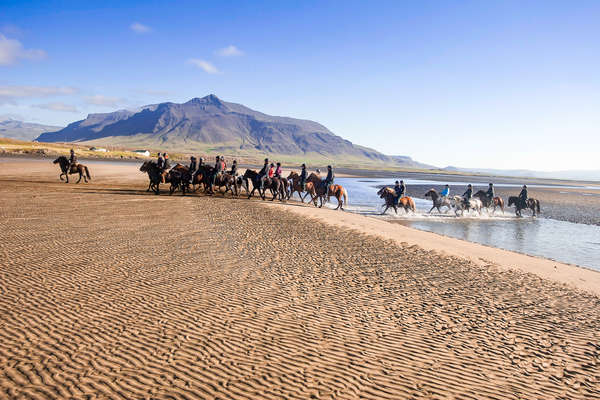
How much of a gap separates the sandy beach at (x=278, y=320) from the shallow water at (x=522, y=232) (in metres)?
3.45

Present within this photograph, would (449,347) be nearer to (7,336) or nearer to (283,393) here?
(283,393)

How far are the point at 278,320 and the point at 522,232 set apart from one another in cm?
1761

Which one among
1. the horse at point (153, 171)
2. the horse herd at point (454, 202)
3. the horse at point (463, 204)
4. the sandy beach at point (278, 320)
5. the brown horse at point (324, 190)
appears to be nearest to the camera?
the sandy beach at point (278, 320)

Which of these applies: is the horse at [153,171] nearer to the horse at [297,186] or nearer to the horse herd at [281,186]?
the horse herd at [281,186]

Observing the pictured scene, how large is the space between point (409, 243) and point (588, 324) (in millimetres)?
6411

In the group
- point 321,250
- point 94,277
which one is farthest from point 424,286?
point 94,277

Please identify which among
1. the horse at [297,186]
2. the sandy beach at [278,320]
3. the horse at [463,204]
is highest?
the horse at [297,186]

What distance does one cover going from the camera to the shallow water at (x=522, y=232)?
13648 mm

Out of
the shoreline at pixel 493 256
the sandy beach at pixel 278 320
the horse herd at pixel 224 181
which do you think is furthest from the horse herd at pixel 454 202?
the sandy beach at pixel 278 320

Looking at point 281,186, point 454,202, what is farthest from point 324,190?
point 454,202

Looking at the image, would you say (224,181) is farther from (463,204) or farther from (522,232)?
(522,232)

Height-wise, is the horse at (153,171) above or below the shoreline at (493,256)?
above

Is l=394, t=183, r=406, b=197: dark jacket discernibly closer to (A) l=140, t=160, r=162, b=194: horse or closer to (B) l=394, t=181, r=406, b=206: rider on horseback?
(B) l=394, t=181, r=406, b=206: rider on horseback

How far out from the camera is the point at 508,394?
162 inches
